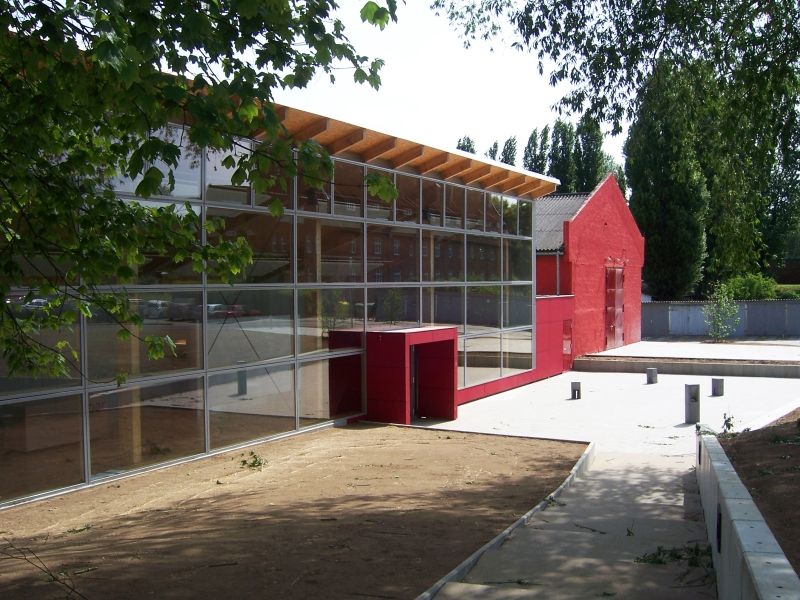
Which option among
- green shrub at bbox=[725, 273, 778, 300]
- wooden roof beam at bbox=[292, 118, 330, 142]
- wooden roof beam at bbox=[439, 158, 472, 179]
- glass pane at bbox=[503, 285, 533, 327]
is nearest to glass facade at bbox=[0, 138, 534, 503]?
wooden roof beam at bbox=[439, 158, 472, 179]

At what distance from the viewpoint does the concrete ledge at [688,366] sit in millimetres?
26328

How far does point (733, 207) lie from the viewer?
1249 centimetres

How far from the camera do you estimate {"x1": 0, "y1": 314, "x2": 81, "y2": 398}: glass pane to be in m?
10.1

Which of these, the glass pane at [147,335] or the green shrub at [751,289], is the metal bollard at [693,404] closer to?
the glass pane at [147,335]

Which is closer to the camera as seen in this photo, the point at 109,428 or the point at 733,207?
the point at 109,428

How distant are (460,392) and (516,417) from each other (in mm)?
1952

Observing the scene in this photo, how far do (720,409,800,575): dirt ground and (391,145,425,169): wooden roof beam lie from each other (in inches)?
355

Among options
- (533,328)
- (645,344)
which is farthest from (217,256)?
(645,344)

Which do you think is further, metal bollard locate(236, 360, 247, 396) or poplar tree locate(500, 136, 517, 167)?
poplar tree locate(500, 136, 517, 167)

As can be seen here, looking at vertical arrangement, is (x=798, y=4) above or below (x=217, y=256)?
above

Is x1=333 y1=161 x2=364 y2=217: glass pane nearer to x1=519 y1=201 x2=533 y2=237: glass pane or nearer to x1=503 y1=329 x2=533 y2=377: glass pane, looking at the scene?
x1=503 y1=329 x2=533 y2=377: glass pane

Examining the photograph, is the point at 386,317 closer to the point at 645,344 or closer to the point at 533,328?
the point at 533,328

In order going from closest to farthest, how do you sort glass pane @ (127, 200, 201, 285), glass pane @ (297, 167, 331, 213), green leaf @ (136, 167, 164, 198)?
1. green leaf @ (136, 167, 164, 198)
2. glass pane @ (127, 200, 201, 285)
3. glass pane @ (297, 167, 331, 213)

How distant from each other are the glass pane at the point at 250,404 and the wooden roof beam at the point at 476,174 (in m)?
7.78
